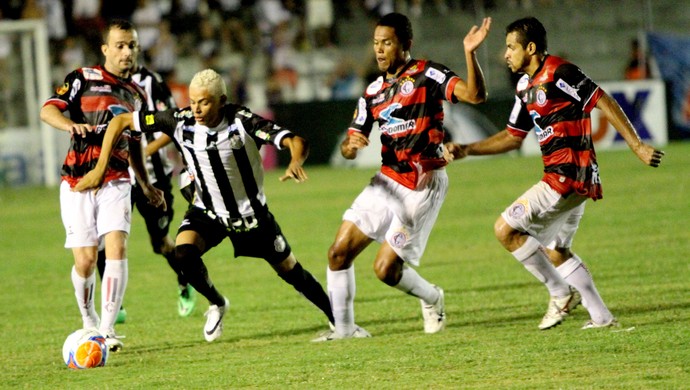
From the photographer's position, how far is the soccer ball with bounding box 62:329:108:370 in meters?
7.34

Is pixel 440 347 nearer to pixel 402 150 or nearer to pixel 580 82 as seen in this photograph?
pixel 402 150

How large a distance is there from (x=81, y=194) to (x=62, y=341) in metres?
1.16

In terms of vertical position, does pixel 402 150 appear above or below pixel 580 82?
below

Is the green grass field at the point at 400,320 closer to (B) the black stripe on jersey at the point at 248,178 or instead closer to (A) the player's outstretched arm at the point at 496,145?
(B) the black stripe on jersey at the point at 248,178

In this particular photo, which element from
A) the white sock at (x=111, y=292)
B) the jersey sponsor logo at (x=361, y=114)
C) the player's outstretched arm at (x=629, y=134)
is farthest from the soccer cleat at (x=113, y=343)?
the player's outstretched arm at (x=629, y=134)

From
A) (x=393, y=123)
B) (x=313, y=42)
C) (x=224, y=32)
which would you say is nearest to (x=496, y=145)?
(x=393, y=123)

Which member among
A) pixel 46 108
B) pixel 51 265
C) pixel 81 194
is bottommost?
pixel 51 265

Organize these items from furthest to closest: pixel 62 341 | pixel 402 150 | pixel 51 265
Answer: pixel 51 265 → pixel 62 341 → pixel 402 150

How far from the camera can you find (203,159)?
7734mm

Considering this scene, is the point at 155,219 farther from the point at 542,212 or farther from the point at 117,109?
the point at 542,212

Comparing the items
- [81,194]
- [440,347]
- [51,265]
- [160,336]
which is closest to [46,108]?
[81,194]

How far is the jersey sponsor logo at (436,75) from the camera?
766cm

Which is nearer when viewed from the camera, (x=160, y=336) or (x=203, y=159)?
(x=203, y=159)

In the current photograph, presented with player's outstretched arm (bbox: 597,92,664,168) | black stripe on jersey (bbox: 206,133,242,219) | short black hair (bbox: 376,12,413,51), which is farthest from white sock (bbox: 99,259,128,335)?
player's outstretched arm (bbox: 597,92,664,168)
